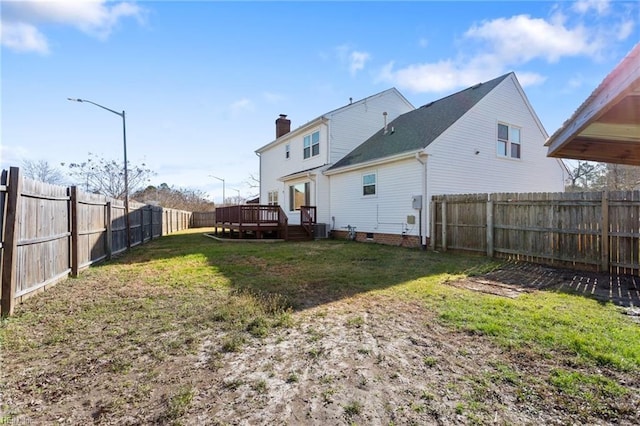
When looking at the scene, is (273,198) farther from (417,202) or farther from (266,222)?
(417,202)

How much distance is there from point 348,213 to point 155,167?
24.5 meters

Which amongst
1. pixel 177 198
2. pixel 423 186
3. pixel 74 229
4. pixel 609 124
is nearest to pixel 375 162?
pixel 423 186

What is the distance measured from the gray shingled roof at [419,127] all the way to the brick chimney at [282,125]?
773 centimetres

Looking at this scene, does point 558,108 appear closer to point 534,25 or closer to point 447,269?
point 534,25

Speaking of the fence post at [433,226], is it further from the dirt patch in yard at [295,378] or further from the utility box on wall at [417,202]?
the dirt patch in yard at [295,378]

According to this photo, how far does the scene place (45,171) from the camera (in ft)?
98.6

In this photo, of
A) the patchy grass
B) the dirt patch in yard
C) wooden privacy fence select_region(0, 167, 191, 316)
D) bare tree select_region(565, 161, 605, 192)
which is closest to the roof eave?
the patchy grass

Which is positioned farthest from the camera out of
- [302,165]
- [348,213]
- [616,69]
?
[302,165]

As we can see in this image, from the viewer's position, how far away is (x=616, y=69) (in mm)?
2123

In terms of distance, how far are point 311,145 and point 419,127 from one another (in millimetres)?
6442

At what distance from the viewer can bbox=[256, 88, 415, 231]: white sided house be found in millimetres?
17281

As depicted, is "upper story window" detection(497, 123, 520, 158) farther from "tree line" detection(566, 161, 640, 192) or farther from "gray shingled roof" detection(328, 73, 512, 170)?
"tree line" detection(566, 161, 640, 192)

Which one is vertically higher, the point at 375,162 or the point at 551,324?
the point at 375,162

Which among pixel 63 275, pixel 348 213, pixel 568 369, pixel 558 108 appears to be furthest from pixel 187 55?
pixel 558 108
